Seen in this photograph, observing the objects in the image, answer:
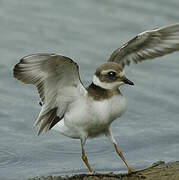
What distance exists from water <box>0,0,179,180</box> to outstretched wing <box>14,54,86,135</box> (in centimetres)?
191

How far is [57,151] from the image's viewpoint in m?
12.1

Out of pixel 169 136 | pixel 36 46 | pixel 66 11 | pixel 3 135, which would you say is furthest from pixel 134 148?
pixel 66 11

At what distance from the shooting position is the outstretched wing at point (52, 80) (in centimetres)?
880

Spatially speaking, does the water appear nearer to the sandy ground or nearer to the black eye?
the sandy ground

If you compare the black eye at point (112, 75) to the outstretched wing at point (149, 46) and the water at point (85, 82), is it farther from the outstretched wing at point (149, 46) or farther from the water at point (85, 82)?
the water at point (85, 82)

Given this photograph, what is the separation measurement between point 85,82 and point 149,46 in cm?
→ 406

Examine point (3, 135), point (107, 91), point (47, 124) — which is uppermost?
point (107, 91)

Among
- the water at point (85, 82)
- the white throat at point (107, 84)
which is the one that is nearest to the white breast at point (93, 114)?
the white throat at point (107, 84)

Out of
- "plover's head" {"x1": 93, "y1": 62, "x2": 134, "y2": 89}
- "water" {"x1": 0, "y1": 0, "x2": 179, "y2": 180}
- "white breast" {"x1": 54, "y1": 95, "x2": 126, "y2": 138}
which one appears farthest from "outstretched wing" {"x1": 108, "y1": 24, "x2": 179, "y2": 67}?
"water" {"x1": 0, "y1": 0, "x2": 179, "y2": 180}

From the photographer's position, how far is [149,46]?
10.0m

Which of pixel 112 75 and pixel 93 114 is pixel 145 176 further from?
pixel 112 75

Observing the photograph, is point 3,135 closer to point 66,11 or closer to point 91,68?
point 91,68

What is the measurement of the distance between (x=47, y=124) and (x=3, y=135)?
317cm

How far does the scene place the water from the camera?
38.6ft
